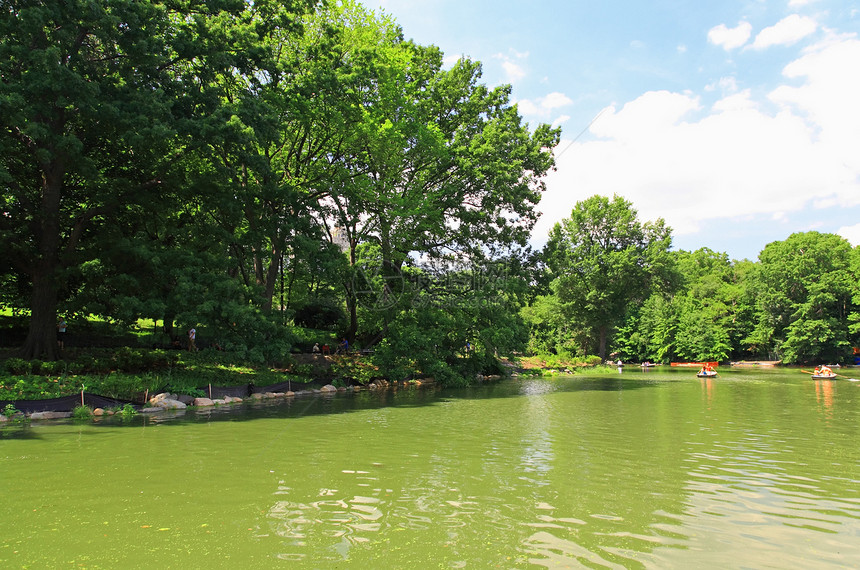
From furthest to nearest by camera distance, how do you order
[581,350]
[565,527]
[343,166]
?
1. [581,350]
2. [343,166]
3. [565,527]

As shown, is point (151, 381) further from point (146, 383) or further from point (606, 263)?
point (606, 263)

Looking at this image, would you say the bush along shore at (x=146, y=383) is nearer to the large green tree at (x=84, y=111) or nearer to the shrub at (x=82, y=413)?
the shrub at (x=82, y=413)

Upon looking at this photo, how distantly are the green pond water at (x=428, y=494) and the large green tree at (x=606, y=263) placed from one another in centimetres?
4006

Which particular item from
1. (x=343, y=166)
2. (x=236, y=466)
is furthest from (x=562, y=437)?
(x=343, y=166)

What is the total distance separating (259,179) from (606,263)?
39097 millimetres

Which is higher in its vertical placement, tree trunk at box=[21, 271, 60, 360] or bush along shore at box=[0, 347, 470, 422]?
tree trunk at box=[21, 271, 60, 360]

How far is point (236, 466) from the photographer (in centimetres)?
839

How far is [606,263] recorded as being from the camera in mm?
52031

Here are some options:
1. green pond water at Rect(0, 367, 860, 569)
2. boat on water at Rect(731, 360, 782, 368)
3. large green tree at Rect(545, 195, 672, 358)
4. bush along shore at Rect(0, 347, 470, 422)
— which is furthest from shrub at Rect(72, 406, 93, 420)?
boat on water at Rect(731, 360, 782, 368)

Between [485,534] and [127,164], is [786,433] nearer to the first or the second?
[485,534]

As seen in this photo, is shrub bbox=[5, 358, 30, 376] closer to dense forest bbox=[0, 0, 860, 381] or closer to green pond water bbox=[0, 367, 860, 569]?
dense forest bbox=[0, 0, 860, 381]

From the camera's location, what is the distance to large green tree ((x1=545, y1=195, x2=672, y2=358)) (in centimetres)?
5150

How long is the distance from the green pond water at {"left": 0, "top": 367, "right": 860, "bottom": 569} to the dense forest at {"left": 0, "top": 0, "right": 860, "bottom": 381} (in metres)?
8.13

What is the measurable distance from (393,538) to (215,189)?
17.9 m
